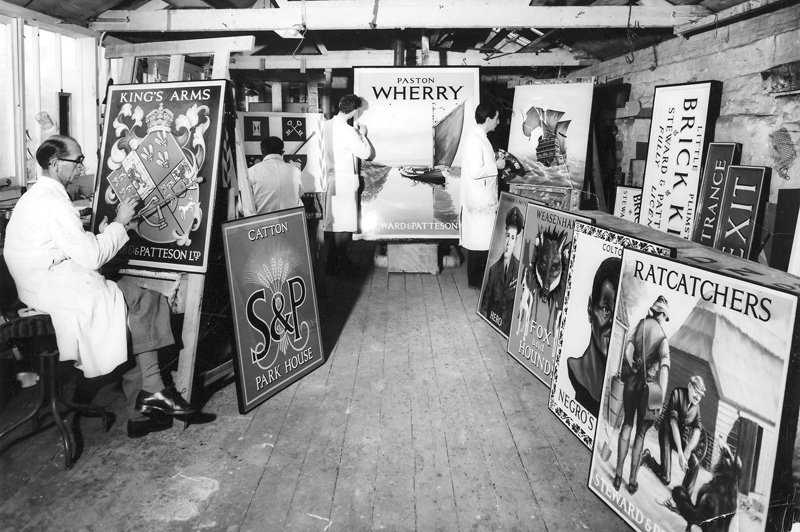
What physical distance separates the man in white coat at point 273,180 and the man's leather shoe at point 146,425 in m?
2.40

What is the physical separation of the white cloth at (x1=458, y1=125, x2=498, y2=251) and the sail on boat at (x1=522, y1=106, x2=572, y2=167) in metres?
1.11

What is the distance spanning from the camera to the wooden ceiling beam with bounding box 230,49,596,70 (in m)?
7.59

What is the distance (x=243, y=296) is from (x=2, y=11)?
2906 mm

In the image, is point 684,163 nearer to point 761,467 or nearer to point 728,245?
point 728,245

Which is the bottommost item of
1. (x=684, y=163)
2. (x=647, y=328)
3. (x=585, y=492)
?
(x=585, y=492)

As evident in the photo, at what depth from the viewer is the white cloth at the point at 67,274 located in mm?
2607

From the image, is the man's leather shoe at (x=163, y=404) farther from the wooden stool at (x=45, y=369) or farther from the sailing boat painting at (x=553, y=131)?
the sailing boat painting at (x=553, y=131)

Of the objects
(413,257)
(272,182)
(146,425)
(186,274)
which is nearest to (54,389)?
(146,425)

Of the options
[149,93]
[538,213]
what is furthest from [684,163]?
[149,93]

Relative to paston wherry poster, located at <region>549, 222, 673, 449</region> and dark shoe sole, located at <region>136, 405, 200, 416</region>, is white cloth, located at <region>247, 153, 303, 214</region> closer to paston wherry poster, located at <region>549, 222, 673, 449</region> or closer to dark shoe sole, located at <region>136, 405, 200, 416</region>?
dark shoe sole, located at <region>136, 405, 200, 416</region>

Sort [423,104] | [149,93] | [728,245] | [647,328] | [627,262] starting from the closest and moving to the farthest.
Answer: [647,328], [627,262], [149,93], [728,245], [423,104]

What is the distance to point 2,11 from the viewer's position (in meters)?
3.97

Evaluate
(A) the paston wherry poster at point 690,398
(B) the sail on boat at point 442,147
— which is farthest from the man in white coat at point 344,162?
(A) the paston wherry poster at point 690,398

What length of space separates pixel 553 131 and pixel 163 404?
4.66 meters
